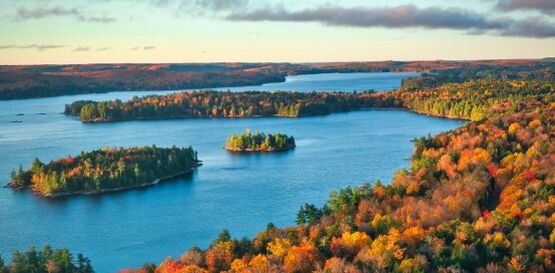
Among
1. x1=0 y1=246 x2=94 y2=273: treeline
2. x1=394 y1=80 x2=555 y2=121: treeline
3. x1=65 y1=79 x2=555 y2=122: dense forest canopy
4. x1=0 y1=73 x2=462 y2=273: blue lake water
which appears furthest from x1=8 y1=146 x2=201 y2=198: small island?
x1=65 y1=79 x2=555 y2=122: dense forest canopy

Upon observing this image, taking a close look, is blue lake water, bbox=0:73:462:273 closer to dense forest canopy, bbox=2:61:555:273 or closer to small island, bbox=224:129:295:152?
small island, bbox=224:129:295:152

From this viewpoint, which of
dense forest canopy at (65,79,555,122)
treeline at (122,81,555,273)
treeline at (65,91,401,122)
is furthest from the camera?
treeline at (65,91,401,122)

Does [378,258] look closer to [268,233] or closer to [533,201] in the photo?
[268,233]

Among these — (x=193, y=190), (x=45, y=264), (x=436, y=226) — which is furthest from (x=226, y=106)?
(x=436, y=226)

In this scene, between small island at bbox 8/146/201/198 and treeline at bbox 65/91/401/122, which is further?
treeline at bbox 65/91/401/122

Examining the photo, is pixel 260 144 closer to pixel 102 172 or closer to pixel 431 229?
pixel 102 172

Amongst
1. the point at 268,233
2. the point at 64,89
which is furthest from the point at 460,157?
the point at 64,89
